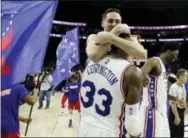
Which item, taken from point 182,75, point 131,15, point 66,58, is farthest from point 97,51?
point 131,15

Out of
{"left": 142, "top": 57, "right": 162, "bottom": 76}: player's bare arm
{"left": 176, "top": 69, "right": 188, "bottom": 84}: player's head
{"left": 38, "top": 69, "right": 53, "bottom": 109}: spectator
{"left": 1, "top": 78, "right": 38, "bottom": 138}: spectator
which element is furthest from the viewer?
{"left": 38, "top": 69, "right": 53, "bottom": 109}: spectator

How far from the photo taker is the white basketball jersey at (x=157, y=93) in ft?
13.1

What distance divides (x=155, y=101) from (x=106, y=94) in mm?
1689

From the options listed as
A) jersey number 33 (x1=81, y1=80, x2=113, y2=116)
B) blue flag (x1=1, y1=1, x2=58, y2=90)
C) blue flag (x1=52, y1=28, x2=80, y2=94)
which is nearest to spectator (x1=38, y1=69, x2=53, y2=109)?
blue flag (x1=52, y1=28, x2=80, y2=94)

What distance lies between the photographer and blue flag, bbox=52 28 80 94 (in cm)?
876

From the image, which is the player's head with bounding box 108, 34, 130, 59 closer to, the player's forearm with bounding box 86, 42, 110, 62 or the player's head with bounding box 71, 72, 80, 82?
the player's forearm with bounding box 86, 42, 110, 62

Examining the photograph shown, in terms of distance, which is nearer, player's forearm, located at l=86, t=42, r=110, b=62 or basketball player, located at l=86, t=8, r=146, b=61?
basketball player, located at l=86, t=8, r=146, b=61

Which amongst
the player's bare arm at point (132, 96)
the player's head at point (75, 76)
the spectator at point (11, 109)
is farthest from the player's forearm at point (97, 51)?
the player's head at point (75, 76)

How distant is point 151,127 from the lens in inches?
161

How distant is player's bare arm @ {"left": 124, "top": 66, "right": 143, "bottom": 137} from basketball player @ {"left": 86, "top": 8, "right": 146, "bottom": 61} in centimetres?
12

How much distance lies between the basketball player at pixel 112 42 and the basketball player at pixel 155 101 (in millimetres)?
1434

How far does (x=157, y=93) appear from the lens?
158 inches

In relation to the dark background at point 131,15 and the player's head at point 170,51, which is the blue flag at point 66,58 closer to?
the player's head at point 170,51

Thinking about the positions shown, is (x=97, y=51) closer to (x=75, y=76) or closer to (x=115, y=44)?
(x=115, y=44)
